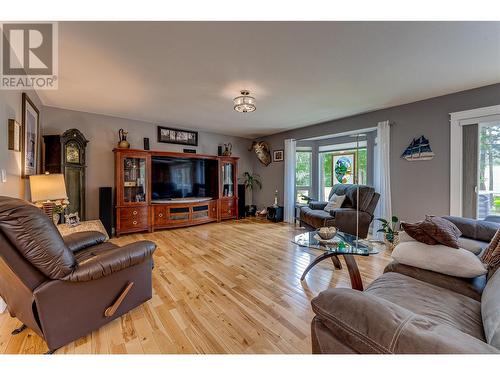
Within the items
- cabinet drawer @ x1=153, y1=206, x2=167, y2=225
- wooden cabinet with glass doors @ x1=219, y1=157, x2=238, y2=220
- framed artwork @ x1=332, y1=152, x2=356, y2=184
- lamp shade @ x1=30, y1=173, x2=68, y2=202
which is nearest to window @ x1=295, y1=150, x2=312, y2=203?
framed artwork @ x1=332, y1=152, x2=356, y2=184

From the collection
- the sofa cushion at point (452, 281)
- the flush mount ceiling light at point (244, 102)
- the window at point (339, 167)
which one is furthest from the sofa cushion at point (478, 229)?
the window at point (339, 167)

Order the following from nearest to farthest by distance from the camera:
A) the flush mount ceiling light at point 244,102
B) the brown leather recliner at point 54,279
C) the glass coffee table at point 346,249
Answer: the brown leather recliner at point 54,279, the glass coffee table at point 346,249, the flush mount ceiling light at point 244,102

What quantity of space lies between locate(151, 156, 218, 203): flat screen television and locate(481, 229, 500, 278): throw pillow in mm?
4636

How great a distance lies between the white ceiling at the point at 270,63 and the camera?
1.77 meters

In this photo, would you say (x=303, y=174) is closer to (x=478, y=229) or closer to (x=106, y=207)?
(x=478, y=229)

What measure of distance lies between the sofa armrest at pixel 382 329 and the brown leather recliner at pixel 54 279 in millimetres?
1356

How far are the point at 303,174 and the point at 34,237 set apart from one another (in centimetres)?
549

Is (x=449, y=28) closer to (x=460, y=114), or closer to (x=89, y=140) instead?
(x=460, y=114)

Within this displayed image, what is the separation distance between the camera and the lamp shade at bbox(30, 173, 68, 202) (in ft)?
7.84

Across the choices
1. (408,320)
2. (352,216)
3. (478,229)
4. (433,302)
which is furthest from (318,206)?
(408,320)

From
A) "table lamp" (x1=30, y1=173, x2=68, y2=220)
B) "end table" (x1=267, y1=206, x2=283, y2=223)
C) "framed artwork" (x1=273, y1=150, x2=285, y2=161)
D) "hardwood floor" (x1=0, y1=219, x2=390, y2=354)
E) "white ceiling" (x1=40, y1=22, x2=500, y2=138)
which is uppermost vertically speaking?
"white ceiling" (x1=40, y1=22, x2=500, y2=138)

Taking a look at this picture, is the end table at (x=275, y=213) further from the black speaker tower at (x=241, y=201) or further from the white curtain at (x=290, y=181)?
the black speaker tower at (x=241, y=201)

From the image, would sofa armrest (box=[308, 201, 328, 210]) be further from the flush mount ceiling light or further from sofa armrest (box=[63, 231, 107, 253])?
sofa armrest (box=[63, 231, 107, 253])
